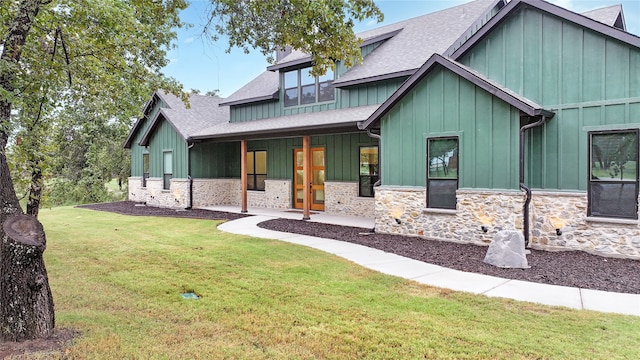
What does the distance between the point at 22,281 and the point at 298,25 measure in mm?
4373

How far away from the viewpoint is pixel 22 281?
144 inches

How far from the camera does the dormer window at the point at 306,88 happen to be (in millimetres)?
14328

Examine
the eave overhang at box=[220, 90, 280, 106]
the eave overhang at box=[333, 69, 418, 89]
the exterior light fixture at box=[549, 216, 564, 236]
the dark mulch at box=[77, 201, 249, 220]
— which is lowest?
the dark mulch at box=[77, 201, 249, 220]

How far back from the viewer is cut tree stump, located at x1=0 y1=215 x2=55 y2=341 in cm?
361

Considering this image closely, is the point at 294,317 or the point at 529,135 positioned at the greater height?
the point at 529,135

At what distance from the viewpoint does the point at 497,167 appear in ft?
27.8

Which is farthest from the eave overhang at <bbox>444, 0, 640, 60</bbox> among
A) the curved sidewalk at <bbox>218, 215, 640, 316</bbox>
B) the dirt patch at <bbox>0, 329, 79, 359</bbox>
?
the dirt patch at <bbox>0, 329, 79, 359</bbox>

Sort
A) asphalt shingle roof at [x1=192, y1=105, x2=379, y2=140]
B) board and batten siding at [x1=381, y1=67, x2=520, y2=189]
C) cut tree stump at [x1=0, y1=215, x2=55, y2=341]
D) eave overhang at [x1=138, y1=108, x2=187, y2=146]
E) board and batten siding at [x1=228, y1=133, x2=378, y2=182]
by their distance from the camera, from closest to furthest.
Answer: cut tree stump at [x1=0, y1=215, x2=55, y2=341]
board and batten siding at [x1=381, y1=67, x2=520, y2=189]
asphalt shingle roof at [x1=192, y1=105, x2=379, y2=140]
board and batten siding at [x1=228, y1=133, x2=378, y2=182]
eave overhang at [x1=138, y1=108, x2=187, y2=146]

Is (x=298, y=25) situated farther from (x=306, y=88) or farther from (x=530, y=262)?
(x=306, y=88)

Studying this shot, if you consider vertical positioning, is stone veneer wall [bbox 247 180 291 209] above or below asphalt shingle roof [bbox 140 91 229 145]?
below

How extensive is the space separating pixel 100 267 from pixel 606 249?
9.23m

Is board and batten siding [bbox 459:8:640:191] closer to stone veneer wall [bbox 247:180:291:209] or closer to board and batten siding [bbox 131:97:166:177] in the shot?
stone veneer wall [bbox 247:180:291:209]

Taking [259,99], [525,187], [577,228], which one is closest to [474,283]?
[525,187]

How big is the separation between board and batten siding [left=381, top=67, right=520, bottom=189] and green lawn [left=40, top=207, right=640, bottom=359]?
3699 mm
